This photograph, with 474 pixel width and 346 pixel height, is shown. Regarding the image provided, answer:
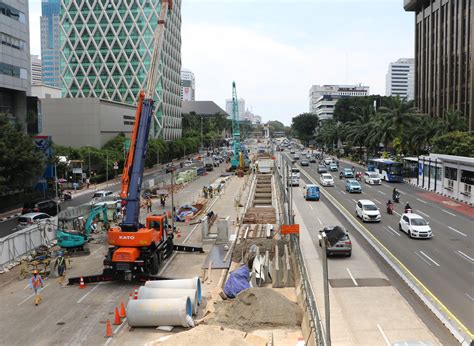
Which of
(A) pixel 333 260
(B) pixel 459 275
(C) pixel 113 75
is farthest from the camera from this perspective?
(C) pixel 113 75

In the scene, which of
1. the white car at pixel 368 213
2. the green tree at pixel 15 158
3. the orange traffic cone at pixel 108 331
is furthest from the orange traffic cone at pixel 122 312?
the green tree at pixel 15 158

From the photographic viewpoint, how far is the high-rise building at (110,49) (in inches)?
5231

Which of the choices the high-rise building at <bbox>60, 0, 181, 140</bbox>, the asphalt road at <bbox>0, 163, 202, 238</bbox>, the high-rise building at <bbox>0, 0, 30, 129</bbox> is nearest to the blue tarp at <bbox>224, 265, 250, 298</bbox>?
→ the asphalt road at <bbox>0, 163, 202, 238</bbox>

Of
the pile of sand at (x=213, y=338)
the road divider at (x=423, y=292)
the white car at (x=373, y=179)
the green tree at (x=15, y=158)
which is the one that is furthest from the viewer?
the white car at (x=373, y=179)

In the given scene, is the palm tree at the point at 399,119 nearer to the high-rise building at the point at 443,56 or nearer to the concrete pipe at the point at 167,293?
the high-rise building at the point at 443,56

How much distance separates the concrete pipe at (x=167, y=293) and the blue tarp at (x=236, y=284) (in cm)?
205

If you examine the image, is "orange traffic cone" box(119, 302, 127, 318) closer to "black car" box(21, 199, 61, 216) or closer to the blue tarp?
the blue tarp

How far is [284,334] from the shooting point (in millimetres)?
16922

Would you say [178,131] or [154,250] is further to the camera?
[178,131]

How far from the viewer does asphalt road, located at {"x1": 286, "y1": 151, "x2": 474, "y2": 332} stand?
20.9m

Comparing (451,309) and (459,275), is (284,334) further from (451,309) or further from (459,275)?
(459,275)

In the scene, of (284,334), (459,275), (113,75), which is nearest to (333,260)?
(459,275)

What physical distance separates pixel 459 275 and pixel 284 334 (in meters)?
11.6

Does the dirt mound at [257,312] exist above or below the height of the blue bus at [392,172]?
below
